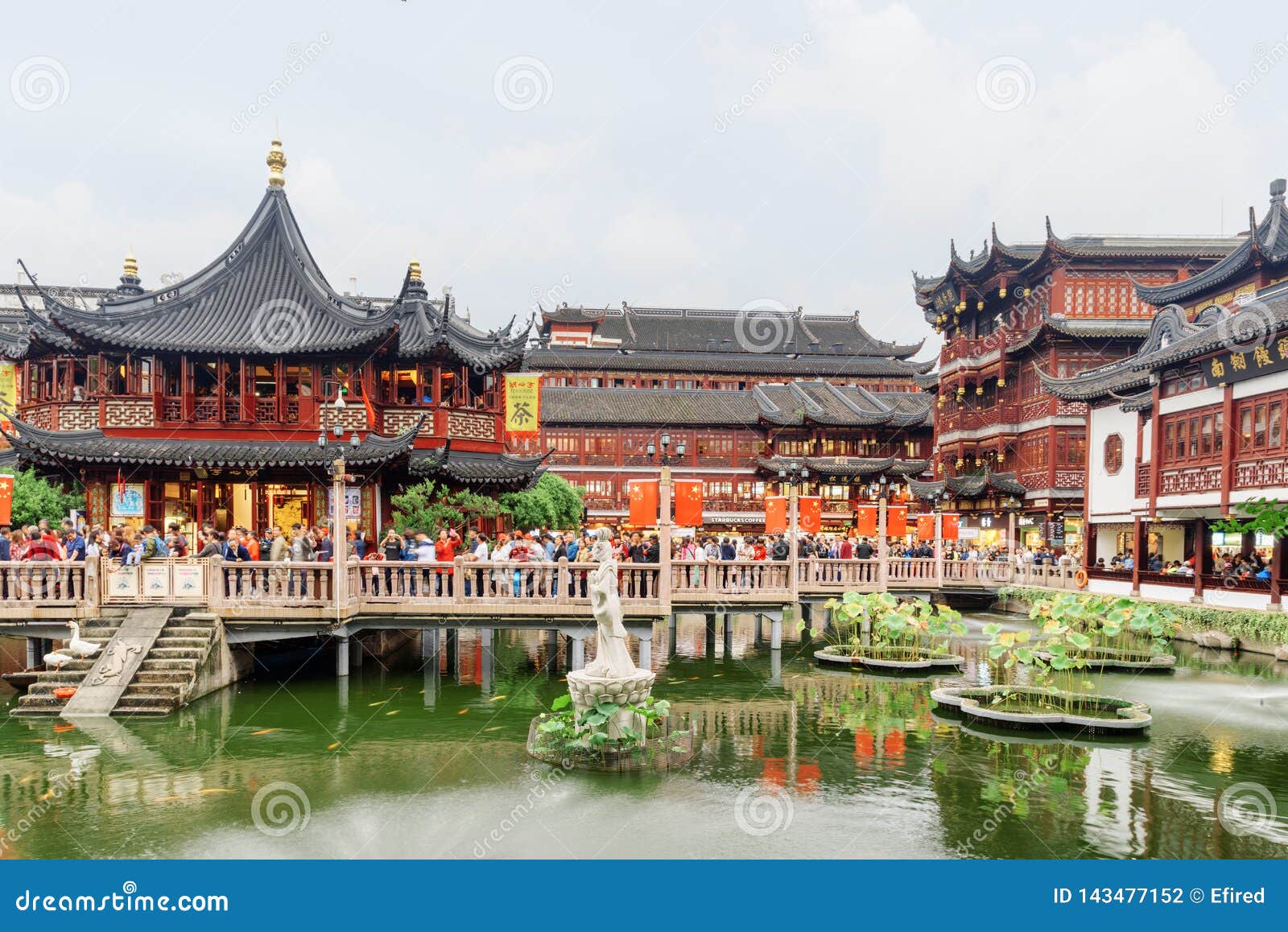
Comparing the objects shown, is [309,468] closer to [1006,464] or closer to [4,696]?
[4,696]

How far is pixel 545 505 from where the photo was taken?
35125 millimetres

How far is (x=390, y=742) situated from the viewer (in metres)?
13.9

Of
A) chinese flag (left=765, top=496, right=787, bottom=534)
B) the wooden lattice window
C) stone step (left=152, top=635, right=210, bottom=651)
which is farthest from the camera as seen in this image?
the wooden lattice window

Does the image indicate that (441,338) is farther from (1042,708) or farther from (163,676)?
(1042,708)

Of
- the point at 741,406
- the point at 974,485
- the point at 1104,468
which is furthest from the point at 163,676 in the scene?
the point at 741,406

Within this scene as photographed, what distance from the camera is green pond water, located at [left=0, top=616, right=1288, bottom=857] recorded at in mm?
9539

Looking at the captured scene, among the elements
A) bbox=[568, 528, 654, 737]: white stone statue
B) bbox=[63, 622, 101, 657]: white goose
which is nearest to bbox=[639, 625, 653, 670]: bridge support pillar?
bbox=[568, 528, 654, 737]: white stone statue

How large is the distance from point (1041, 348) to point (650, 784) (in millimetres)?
37930

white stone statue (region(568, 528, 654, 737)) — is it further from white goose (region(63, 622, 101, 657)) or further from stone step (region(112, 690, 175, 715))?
white goose (region(63, 622, 101, 657))

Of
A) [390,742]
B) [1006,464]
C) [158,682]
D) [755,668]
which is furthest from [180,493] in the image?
[1006,464]

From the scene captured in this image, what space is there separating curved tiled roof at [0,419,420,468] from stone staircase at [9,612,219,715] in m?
6.81

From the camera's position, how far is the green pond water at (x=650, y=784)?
31.3 feet

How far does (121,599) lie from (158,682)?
223 cm

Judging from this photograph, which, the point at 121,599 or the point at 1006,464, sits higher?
the point at 1006,464
